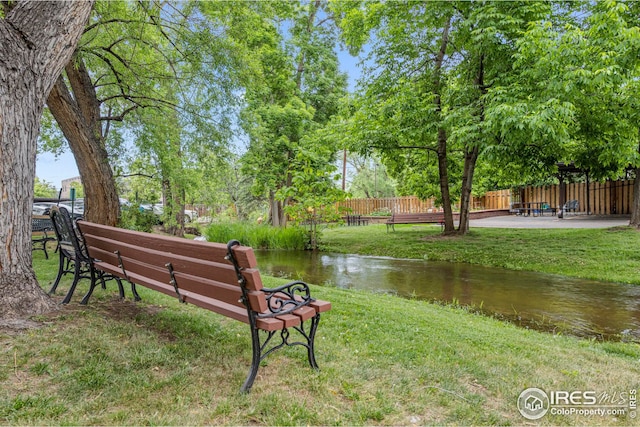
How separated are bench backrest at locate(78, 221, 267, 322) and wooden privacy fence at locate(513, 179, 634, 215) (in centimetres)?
2049

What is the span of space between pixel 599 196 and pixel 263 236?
1722 centimetres

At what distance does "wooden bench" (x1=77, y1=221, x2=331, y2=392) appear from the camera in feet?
7.89

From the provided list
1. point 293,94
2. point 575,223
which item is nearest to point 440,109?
point 575,223

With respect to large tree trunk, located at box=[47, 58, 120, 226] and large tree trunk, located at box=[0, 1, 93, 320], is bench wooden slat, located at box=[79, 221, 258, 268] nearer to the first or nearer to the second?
large tree trunk, located at box=[0, 1, 93, 320]

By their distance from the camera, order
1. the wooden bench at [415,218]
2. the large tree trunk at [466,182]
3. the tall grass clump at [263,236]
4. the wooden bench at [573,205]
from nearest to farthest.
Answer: the large tree trunk at [466,182]
the tall grass clump at [263,236]
the wooden bench at [415,218]
the wooden bench at [573,205]

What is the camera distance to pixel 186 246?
2754 millimetres

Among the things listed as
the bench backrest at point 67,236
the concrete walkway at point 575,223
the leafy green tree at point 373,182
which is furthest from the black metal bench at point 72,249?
the leafy green tree at point 373,182

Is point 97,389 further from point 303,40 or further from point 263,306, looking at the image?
point 303,40

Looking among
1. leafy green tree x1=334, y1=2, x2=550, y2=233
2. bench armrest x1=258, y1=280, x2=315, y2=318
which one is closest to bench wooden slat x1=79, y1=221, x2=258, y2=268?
bench armrest x1=258, y1=280, x2=315, y2=318

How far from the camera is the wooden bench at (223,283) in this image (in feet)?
7.89

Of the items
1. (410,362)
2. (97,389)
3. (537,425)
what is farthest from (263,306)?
(537,425)

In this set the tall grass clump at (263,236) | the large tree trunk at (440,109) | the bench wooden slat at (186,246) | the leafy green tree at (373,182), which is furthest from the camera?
the leafy green tree at (373,182)

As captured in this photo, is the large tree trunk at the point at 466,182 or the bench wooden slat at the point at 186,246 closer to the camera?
the bench wooden slat at the point at 186,246

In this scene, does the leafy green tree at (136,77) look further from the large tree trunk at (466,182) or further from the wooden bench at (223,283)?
the large tree trunk at (466,182)
